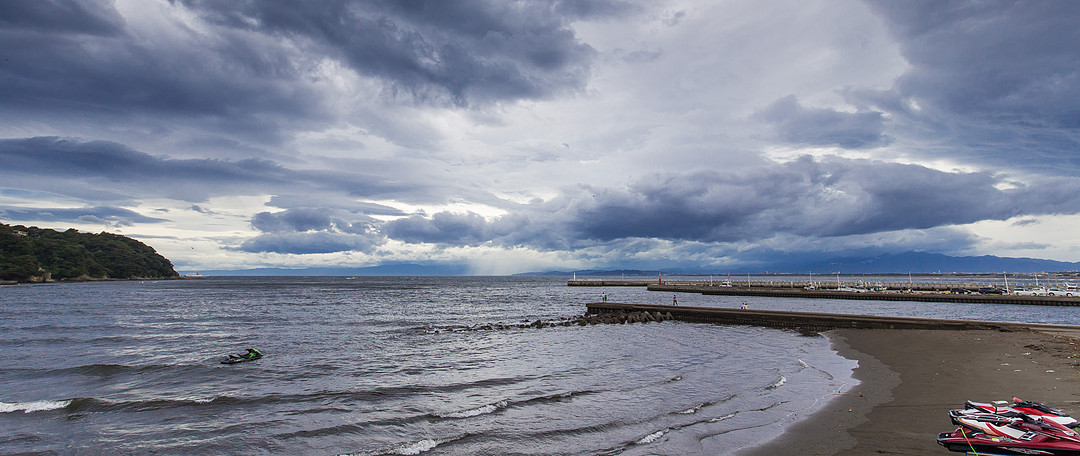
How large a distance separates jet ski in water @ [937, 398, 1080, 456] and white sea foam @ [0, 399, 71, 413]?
25.2m

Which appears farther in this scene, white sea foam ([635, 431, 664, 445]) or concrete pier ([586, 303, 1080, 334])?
concrete pier ([586, 303, 1080, 334])

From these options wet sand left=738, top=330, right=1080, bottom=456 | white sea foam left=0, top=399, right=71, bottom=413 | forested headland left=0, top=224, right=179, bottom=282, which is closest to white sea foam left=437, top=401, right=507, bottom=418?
wet sand left=738, top=330, right=1080, bottom=456

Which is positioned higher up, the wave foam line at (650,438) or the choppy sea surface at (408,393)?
the wave foam line at (650,438)

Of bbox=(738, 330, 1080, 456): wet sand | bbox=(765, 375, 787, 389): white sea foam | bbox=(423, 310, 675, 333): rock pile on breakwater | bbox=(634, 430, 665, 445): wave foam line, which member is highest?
bbox=(738, 330, 1080, 456): wet sand

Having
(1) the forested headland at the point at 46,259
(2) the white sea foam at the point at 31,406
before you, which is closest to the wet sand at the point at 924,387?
(2) the white sea foam at the point at 31,406

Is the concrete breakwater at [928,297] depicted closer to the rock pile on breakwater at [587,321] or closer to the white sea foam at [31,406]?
the rock pile on breakwater at [587,321]

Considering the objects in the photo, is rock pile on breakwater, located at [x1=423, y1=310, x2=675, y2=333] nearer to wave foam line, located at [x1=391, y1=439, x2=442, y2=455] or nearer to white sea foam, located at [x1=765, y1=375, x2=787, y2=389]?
white sea foam, located at [x1=765, y1=375, x2=787, y2=389]

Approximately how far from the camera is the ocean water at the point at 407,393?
1277 cm

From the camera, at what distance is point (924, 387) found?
655 inches

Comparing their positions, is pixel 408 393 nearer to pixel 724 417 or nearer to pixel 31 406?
pixel 724 417

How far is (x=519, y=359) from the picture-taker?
26312 mm

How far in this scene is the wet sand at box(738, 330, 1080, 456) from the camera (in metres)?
11.1

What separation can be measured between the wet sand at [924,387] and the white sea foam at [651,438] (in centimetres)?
228

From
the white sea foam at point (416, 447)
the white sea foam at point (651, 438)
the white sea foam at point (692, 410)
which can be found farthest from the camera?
the white sea foam at point (692, 410)
